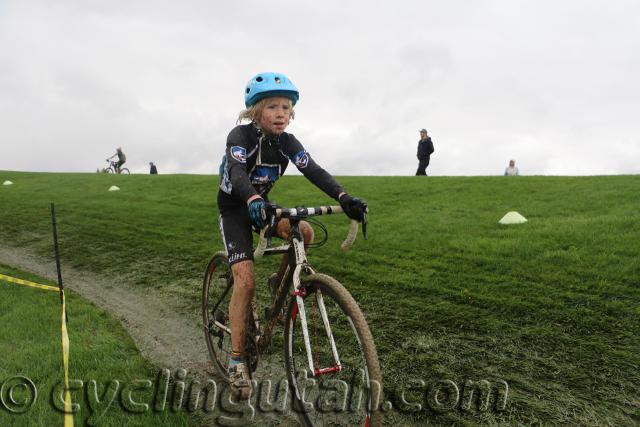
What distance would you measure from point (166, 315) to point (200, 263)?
289 centimetres

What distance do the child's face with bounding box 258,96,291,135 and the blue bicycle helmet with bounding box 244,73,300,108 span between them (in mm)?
61

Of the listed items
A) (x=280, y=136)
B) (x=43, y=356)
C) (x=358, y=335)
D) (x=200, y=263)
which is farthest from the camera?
(x=200, y=263)

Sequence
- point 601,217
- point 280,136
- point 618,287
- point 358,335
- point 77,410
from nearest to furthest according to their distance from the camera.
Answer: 1. point 358,335
2. point 77,410
3. point 280,136
4. point 618,287
5. point 601,217

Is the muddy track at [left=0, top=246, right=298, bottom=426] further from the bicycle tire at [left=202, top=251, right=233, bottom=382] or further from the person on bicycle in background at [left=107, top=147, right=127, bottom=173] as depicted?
the person on bicycle in background at [left=107, top=147, right=127, bottom=173]

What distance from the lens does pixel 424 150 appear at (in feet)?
78.2

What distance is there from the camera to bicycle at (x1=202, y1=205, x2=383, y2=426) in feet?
10.2

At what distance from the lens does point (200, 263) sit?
9625 millimetres

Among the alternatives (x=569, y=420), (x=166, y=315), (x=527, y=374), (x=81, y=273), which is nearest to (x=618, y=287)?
(x=527, y=374)

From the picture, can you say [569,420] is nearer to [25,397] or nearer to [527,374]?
[527,374]

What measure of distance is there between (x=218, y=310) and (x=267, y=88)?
8.07 ft

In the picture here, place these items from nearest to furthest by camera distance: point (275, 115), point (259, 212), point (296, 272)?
1. point (259, 212)
2. point (296, 272)
3. point (275, 115)

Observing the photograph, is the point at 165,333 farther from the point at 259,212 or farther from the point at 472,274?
the point at 472,274

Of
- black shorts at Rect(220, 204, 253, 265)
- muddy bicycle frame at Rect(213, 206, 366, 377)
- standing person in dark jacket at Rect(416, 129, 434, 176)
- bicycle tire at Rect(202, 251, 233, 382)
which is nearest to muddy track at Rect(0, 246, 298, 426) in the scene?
bicycle tire at Rect(202, 251, 233, 382)

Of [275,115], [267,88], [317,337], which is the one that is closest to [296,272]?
[317,337]
